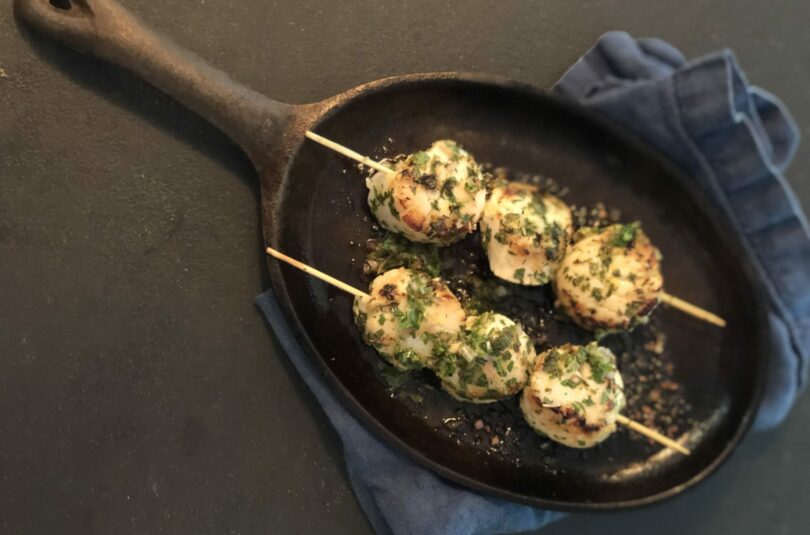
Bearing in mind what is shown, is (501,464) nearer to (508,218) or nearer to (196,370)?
(508,218)

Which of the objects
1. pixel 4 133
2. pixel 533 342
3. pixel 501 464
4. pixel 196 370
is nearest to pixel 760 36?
pixel 533 342

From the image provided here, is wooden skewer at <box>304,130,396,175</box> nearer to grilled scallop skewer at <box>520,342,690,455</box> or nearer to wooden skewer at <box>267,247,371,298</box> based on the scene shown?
wooden skewer at <box>267,247,371,298</box>

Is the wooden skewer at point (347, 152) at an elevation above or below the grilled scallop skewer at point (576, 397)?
above

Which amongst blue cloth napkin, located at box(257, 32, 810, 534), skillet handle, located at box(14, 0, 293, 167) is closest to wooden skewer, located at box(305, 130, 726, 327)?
skillet handle, located at box(14, 0, 293, 167)

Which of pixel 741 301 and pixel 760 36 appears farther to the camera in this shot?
pixel 760 36

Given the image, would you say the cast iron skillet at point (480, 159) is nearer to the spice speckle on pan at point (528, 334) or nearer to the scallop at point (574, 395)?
the spice speckle on pan at point (528, 334)

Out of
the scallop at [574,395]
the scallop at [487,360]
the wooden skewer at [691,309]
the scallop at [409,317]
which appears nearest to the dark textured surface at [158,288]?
the scallop at [409,317]
